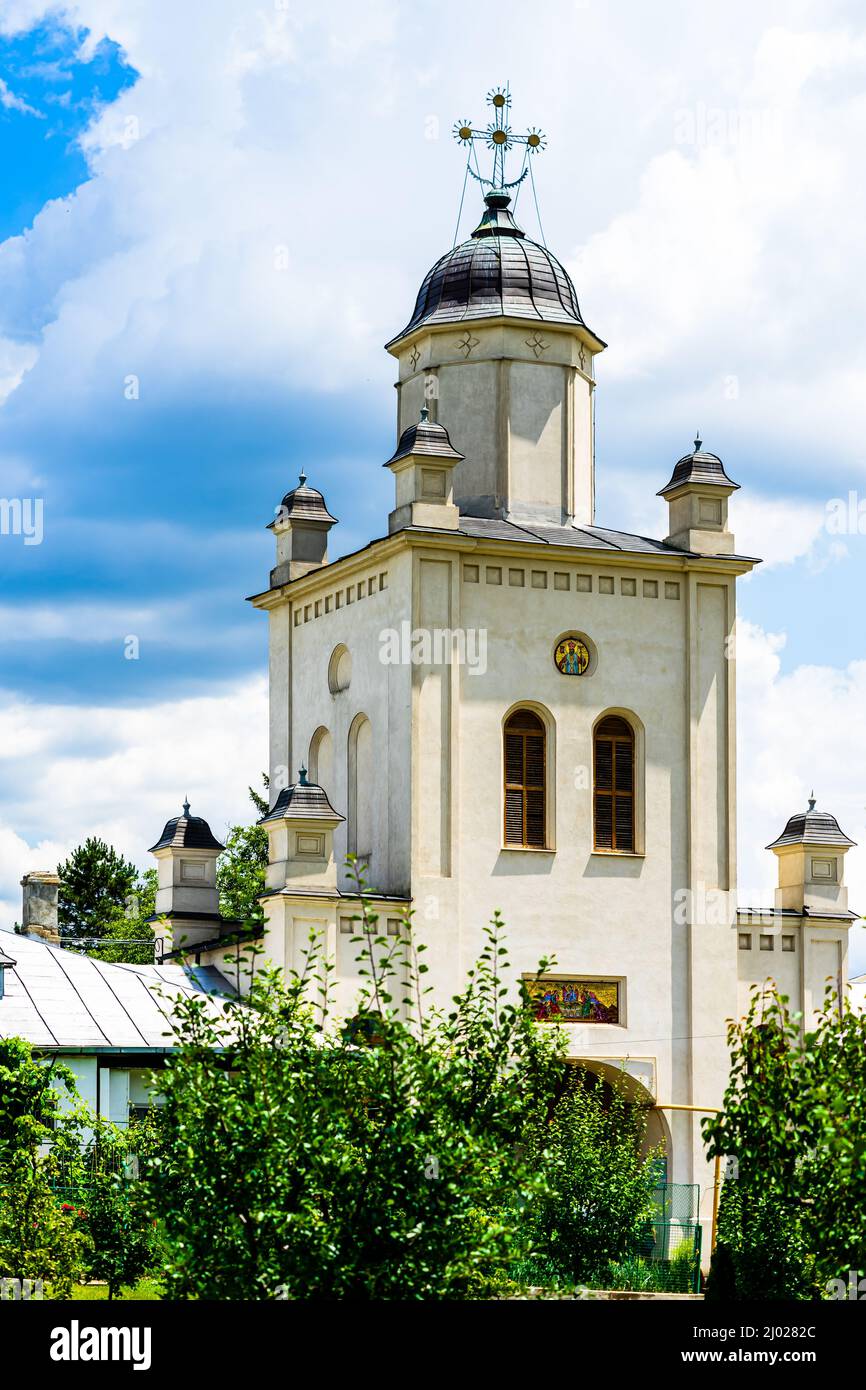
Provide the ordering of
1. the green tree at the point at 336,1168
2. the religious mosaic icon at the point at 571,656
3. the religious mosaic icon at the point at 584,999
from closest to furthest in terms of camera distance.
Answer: the green tree at the point at 336,1168
the religious mosaic icon at the point at 584,999
the religious mosaic icon at the point at 571,656

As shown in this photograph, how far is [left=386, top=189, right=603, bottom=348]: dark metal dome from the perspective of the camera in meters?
36.0

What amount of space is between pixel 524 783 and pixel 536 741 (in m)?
0.74

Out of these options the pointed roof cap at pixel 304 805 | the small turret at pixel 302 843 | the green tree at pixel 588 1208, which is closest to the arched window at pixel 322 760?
the pointed roof cap at pixel 304 805

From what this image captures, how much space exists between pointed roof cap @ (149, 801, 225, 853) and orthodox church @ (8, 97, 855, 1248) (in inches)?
1.5

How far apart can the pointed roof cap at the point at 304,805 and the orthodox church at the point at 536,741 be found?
5 cm

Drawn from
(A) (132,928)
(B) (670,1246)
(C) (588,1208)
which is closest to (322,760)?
(B) (670,1246)

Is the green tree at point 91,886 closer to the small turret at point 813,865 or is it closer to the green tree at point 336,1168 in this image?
the small turret at point 813,865

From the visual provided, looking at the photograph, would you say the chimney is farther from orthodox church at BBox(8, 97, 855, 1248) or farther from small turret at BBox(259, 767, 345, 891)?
small turret at BBox(259, 767, 345, 891)

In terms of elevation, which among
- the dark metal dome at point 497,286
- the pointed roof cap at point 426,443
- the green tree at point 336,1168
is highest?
the dark metal dome at point 497,286

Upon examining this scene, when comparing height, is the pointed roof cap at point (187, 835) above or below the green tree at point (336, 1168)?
above

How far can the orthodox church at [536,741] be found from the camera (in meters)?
32.7

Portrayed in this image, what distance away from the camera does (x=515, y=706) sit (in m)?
33.5
